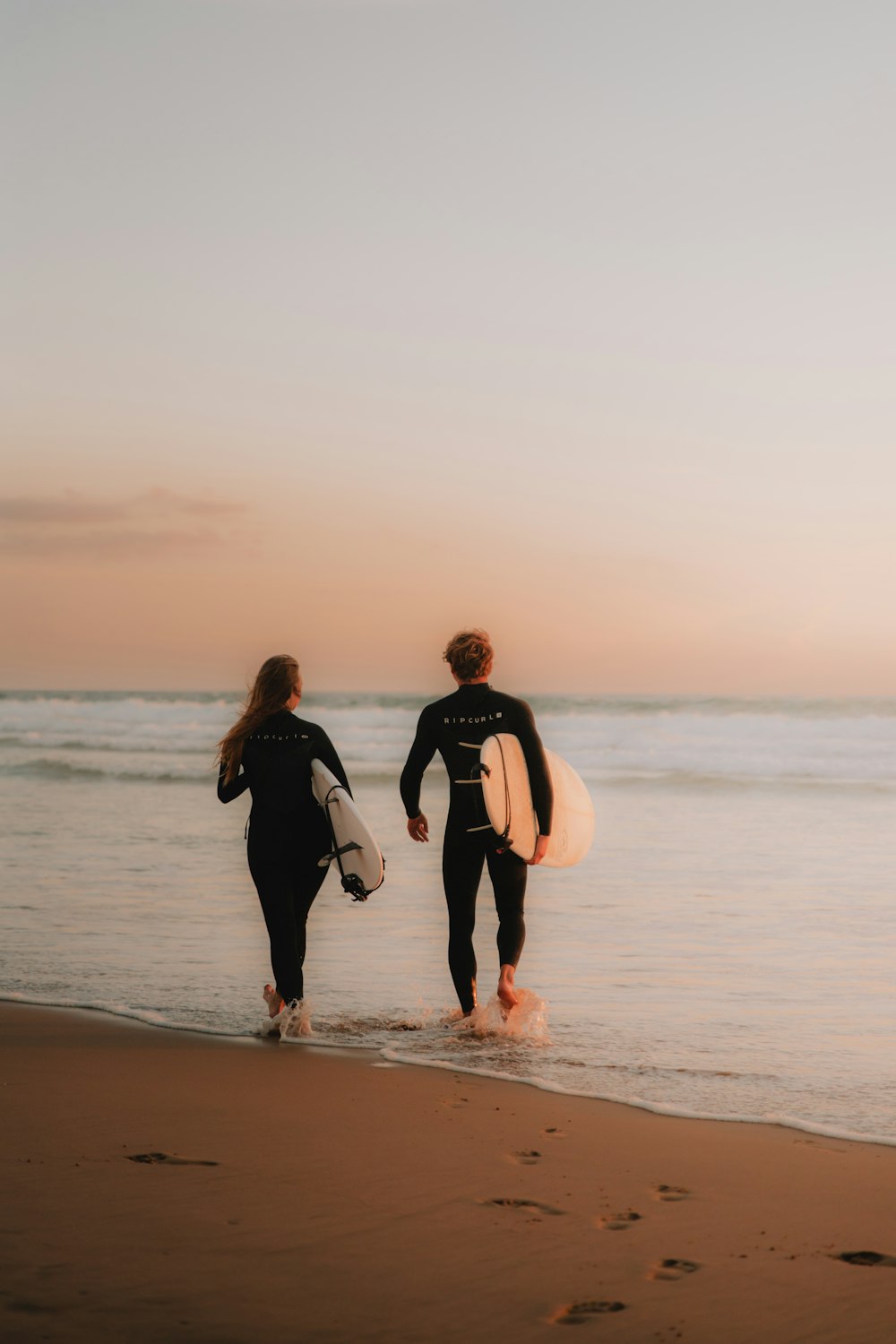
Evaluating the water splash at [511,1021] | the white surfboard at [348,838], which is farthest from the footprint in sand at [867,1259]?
the white surfboard at [348,838]

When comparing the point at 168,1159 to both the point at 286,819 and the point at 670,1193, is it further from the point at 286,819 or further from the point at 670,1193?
the point at 286,819

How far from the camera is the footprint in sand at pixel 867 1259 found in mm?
3113

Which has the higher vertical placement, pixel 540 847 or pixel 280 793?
pixel 280 793

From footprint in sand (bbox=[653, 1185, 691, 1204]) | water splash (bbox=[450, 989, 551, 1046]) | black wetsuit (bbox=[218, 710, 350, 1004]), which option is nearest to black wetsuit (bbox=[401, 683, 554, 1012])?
water splash (bbox=[450, 989, 551, 1046])

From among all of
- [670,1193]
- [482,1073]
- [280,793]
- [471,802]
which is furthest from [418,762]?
[670,1193]

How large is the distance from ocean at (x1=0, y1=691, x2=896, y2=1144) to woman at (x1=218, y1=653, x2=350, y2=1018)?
0.57 meters

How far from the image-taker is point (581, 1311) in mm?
2805

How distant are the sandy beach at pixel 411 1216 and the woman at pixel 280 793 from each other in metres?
1.06

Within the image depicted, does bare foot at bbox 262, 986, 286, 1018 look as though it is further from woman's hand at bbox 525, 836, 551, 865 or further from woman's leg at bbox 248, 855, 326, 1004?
woman's hand at bbox 525, 836, 551, 865

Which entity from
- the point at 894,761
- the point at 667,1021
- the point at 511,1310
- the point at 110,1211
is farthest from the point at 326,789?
the point at 894,761

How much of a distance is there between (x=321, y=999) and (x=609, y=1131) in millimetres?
2539

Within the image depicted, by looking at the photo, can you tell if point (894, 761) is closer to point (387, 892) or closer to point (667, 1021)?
point (387, 892)

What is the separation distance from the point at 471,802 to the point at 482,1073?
1325mm

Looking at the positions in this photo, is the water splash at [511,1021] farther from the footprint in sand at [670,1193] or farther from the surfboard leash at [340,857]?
the footprint in sand at [670,1193]
